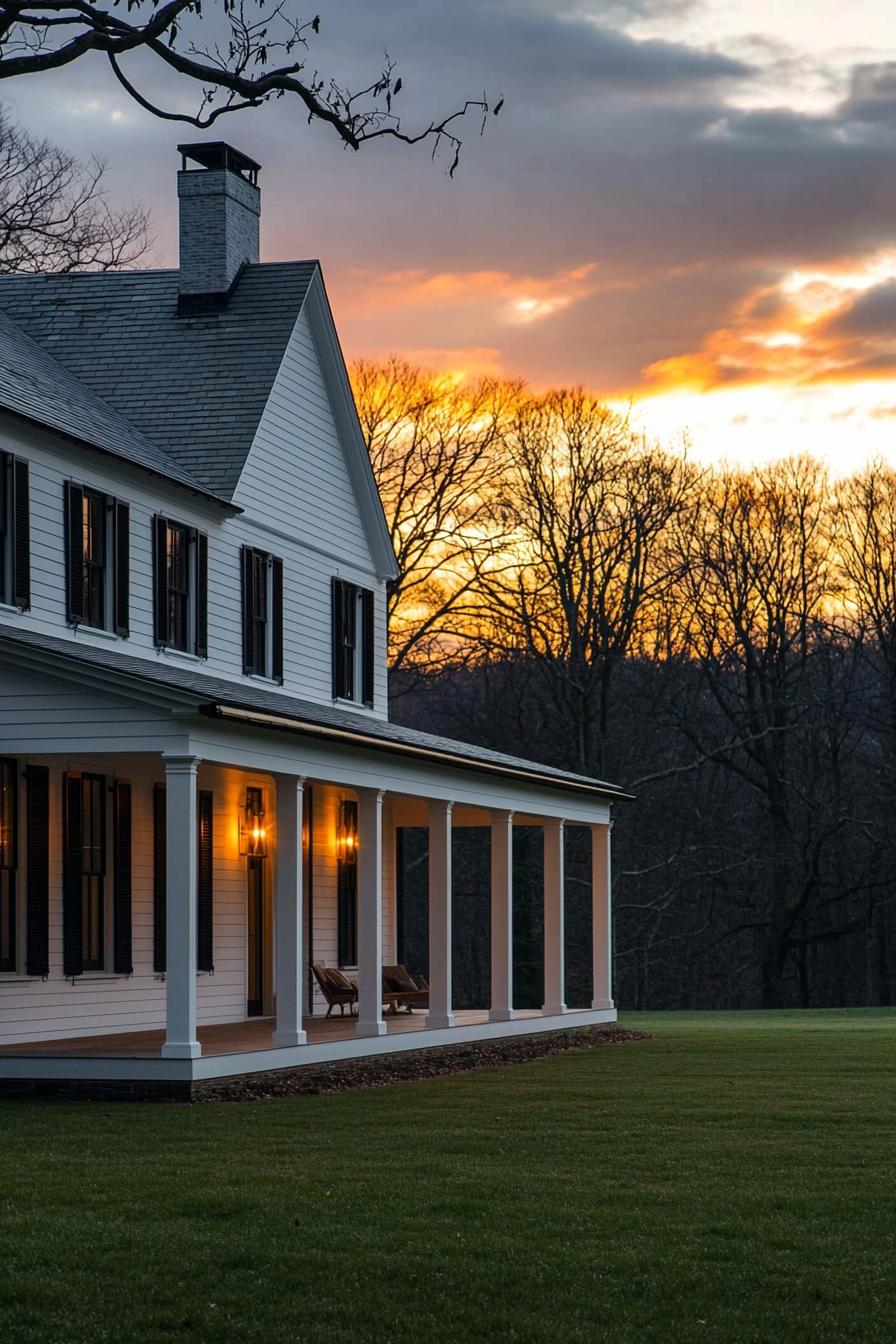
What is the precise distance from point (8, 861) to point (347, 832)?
9311 millimetres

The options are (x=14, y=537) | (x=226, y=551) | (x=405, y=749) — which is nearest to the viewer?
(x=14, y=537)

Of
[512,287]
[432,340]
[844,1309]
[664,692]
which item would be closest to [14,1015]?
[844,1309]

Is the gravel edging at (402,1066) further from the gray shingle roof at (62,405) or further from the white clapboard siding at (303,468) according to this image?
the white clapboard siding at (303,468)

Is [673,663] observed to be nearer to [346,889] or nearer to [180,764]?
[346,889]

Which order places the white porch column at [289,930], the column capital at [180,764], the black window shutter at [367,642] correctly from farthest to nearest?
the black window shutter at [367,642] → the white porch column at [289,930] → the column capital at [180,764]

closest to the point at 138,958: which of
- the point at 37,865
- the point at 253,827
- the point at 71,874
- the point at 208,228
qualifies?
the point at 71,874

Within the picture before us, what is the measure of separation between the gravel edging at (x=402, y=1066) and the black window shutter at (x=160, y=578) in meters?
5.35

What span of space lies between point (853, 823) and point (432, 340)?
1728 cm

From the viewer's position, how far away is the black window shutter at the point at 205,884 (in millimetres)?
22422

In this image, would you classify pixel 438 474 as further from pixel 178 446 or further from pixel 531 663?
pixel 178 446

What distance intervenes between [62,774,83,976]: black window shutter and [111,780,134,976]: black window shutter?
746mm

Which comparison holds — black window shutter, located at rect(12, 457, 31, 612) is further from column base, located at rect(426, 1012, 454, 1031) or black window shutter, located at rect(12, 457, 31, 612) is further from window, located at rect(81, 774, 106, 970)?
column base, located at rect(426, 1012, 454, 1031)

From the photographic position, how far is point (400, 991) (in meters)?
25.5

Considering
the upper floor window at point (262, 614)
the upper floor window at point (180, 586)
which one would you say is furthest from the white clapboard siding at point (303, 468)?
the upper floor window at point (180, 586)
